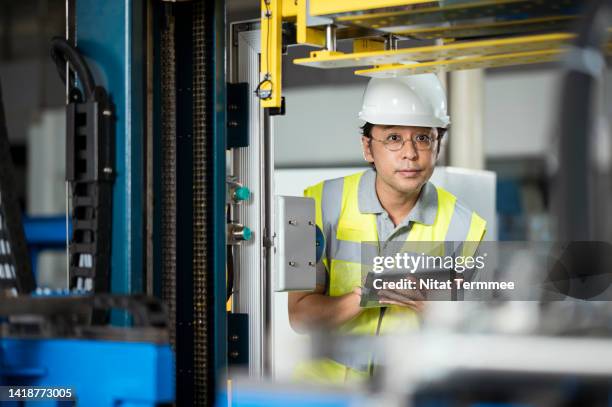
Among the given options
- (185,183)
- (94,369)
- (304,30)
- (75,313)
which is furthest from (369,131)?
(94,369)

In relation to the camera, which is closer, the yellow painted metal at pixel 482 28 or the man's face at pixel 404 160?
the yellow painted metal at pixel 482 28

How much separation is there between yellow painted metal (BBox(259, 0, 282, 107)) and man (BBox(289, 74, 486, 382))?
29.5 inches

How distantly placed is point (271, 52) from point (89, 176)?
3.31ft

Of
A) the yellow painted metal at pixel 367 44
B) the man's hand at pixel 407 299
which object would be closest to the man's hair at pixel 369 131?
the yellow painted metal at pixel 367 44

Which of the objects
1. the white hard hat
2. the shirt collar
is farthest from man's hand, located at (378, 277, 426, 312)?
the white hard hat

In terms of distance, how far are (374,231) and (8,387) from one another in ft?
6.75

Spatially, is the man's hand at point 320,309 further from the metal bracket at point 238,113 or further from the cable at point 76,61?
the cable at point 76,61

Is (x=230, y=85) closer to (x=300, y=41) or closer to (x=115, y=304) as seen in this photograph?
(x=300, y=41)

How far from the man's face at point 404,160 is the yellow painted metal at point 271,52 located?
2.58 feet

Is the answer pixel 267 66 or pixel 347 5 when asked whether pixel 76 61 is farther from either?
pixel 347 5

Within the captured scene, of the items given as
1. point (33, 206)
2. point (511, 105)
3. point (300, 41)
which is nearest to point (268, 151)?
point (300, 41)

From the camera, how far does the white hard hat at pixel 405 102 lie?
509 centimetres

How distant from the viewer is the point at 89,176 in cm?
427

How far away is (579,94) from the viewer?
62.5 inches
